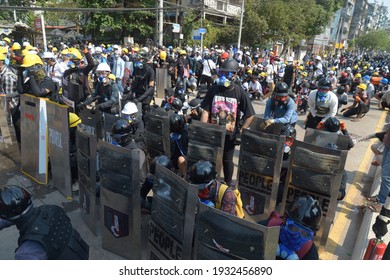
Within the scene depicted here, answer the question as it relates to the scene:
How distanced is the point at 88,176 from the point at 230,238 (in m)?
2.13

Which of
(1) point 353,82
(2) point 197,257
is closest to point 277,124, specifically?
(2) point 197,257

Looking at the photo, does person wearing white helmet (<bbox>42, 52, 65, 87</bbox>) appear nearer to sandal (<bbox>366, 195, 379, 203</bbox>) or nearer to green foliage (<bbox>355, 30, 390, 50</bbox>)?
sandal (<bbox>366, 195, 379, 203</bbox>)

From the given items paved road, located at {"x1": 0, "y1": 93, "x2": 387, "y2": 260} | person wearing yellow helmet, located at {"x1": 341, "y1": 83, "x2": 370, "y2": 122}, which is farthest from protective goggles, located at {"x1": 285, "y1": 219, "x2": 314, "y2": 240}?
person wearing yellow helmet, located at {"x1": 341, "y1": 83, "x2": 370, "y2": 122}

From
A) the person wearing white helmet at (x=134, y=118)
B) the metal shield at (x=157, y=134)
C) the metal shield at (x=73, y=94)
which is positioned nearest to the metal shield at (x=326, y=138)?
the metal shield at (x=157, y=134)

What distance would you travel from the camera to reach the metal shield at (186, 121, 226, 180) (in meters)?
3.94

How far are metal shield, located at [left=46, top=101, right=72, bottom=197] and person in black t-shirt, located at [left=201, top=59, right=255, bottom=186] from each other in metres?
2.01

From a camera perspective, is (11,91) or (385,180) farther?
(11,91)

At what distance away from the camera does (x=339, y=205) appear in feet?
15.6

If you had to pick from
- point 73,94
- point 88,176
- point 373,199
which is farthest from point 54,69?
point 373,199

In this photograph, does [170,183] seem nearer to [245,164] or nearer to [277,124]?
[245,164]

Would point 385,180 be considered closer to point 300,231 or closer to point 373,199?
point 373,199

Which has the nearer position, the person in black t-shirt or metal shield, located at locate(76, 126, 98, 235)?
metal shield, located at locate(76, 126, 98, 235)

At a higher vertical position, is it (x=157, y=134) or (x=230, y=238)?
(x=230, y=238)

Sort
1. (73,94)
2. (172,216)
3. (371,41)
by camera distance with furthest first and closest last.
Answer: (371,41) → (73,94) → (172,216)
